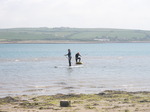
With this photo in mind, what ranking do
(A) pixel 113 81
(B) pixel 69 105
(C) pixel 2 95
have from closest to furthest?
(B) pixel 69 105 < (C) pixel 2 95 < (A) pixel 113 81

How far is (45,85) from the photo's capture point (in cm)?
3195

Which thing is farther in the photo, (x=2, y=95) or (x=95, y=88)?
(x=95, y=88)

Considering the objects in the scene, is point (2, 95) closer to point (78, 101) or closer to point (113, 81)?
point (78, 101)

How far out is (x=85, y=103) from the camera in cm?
2164

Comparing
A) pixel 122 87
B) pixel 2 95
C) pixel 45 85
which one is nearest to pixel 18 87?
pixel 45 85

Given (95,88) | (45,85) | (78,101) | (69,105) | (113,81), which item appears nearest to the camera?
(69,105)

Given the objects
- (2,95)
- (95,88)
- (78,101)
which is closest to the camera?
(78,101)

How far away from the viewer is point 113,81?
115ft

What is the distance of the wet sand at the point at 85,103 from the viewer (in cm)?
1969

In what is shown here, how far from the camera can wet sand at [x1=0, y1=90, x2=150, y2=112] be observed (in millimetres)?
19688

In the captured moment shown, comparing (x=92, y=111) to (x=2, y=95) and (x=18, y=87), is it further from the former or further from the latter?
(x=18, y=87)

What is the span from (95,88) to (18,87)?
5760 mm

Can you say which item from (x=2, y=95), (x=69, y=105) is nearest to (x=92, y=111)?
(x=69, y=105)

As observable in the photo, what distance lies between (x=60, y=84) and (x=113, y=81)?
191 inches
